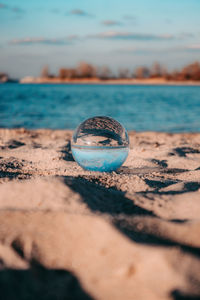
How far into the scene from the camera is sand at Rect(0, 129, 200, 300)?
1.46m

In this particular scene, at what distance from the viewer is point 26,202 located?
2.28 meters

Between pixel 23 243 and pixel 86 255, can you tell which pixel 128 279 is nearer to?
pixel 86 255

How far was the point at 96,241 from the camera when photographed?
1758 millimetres

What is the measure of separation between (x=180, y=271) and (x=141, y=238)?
0.39m

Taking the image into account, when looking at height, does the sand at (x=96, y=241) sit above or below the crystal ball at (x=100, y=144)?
below

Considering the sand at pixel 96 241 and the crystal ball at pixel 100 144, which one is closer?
the sand at pixel 96 241

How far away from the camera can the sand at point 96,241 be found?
146 cm

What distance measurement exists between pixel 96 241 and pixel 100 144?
1.67 metres

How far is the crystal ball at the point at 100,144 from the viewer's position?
3.35 meters

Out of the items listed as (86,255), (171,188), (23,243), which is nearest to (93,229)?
(86,255)

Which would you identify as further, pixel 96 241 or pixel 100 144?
pixel 100 144

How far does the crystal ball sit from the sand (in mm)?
488

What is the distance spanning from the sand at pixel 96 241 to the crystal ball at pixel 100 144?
0.49 m

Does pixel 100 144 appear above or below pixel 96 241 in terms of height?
above
